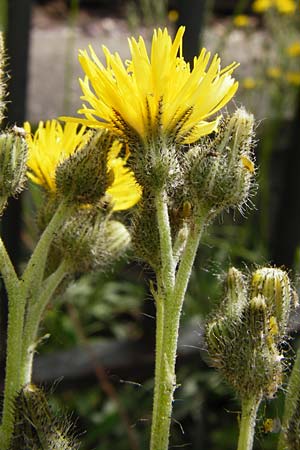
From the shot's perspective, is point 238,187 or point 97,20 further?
point 97,20

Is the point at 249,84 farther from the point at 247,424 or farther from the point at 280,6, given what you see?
the point at 247,424

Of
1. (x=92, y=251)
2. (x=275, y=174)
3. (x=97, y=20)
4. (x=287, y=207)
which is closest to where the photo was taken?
(x=92, y=251)

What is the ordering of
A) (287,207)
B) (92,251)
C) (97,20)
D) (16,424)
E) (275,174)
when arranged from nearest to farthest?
(16,424)
(92,251)
(287,207)
(275,174)
(97,20)

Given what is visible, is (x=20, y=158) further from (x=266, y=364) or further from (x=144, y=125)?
(x=266, y=364)

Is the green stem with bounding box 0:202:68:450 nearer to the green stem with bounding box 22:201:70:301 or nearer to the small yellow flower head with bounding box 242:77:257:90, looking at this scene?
the green stem with bounding box 22:201:70:301

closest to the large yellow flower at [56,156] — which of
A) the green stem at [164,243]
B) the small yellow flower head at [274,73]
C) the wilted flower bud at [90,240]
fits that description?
the wilted flower bud at [90,240]

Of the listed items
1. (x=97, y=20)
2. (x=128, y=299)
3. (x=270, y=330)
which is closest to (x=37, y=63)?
(x=97, y=20)

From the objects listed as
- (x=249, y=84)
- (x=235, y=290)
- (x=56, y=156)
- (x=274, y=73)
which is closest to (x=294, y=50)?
(x=274, y=73)
